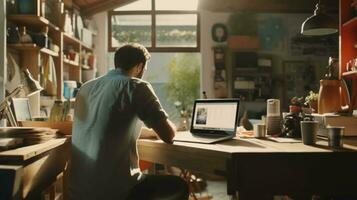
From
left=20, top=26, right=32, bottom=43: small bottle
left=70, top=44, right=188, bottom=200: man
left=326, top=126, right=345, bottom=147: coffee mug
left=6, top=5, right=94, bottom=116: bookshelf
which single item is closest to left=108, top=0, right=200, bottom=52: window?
left=6, top=5, right=94, bottom=116: bookshelf

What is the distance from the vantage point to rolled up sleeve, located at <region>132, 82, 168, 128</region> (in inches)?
76.3

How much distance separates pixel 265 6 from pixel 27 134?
5.75m

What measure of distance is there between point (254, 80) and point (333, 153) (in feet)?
17.4

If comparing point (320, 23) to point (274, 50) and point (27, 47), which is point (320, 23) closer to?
point (27, 47)

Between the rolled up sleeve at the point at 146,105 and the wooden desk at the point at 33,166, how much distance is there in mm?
504

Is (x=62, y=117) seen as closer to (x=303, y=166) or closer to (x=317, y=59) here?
(x=303, y=166)

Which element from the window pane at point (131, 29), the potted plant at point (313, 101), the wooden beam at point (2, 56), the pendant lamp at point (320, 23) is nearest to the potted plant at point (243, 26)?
the window pane at point (131, 29)

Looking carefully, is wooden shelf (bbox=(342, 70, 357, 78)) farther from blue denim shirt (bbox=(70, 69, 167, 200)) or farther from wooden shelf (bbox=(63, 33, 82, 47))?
wooden shelf (bbox=(63, 33, 82, 47))

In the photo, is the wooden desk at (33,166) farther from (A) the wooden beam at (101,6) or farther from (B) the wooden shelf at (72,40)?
(A) the wooden beam at (101,6)

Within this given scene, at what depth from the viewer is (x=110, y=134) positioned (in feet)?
6.27

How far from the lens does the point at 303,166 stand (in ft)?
5.65

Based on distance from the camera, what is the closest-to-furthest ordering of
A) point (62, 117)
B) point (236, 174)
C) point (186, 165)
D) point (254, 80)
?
point (236, 174), point (186, 165), point (62, 117), point (254, 80)

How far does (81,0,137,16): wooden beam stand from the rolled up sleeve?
5.18m

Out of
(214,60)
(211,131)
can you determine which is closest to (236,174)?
Result: (211,131)
